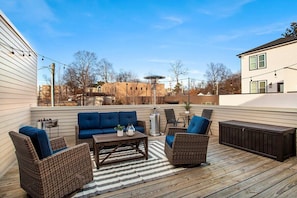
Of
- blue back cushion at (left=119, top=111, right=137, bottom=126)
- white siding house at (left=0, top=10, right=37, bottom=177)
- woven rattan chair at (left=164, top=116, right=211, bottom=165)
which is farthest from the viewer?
blue back cushion at (left=119, top=111, right=137, bottom=126)

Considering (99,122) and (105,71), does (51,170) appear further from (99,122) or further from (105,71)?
(105,71)

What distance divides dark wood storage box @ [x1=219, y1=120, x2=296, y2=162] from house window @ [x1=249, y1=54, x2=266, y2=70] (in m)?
8.43

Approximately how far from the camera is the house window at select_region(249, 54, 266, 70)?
1042 centimetres

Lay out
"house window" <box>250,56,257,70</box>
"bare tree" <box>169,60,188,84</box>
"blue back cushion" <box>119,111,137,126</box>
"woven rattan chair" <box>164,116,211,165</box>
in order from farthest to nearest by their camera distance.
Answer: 1. "bare tree" <box>169,60,188,84</box>
2. "house window" <box>250,56,257,70</box>
3. "blue back cushion" <box>119,111,137,126</box>
4. "woven rattan chair" <box>164,116,211,165</box>

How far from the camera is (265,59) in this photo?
1030cm

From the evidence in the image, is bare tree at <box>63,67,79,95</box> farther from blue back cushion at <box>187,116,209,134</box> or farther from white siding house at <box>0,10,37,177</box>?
blue back cushion at <box>187,116,209,134</box>

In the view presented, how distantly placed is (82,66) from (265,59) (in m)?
11.6

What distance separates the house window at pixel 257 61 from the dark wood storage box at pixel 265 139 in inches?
332

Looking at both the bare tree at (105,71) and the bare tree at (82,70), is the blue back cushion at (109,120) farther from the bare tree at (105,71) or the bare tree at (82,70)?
the bare tree at (105,71)

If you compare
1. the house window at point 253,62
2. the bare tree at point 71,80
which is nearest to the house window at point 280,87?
the house window at point 253,62

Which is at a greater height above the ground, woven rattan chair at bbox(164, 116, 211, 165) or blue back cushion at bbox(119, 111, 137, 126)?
blue back cushion at bbox(119, 111, 137, 126)

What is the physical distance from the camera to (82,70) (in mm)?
10945

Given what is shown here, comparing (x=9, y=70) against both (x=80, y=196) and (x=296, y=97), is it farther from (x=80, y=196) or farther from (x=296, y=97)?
(x=296, y=97)

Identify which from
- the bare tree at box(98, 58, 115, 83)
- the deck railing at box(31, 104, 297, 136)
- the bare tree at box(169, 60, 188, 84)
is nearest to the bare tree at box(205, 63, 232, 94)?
the bare tree at box(169, 60, 188, 84)
